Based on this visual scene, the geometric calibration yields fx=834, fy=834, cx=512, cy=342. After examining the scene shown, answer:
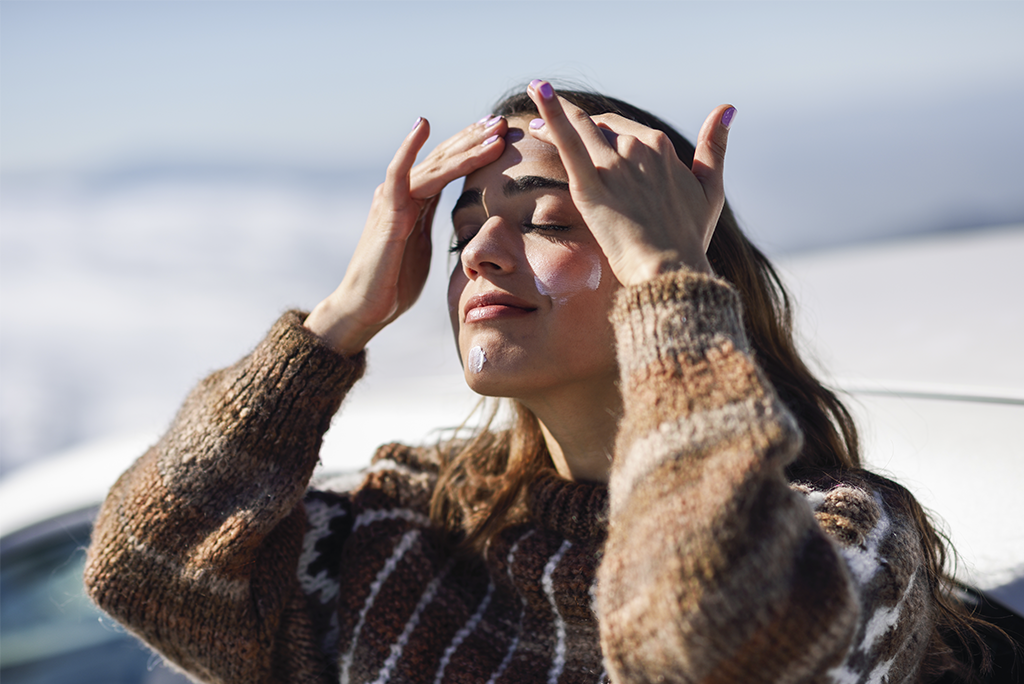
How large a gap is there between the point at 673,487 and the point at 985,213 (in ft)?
60.2

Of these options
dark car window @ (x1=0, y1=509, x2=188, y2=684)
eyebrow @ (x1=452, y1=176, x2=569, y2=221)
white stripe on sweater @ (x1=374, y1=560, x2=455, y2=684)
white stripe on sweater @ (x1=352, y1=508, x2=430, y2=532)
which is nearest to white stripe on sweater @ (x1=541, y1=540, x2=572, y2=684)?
white stripe on sweater @ (x1=374, y1=560, x2=455, y2=684)

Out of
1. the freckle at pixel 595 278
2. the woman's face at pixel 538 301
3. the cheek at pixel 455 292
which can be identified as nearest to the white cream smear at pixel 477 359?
the woman's face at pixel 538 301

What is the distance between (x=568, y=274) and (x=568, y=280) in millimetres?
12

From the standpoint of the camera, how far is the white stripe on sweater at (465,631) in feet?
5.59

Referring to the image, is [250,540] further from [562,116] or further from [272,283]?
[272,283]

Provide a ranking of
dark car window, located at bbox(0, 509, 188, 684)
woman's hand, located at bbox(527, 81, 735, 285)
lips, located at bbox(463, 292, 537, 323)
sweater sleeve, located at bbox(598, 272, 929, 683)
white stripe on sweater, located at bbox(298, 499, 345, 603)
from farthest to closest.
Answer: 1. dark car window, located at bbox(0, 509, 188, 684)
2. white stripe on sweater, located at bbox(298, 499, 345, 603)
3. lips, located at bbox(463, 292, 537, 323)
4. woman's hand, located at bbox(527, 81, 735, 285)
5. sweater sleeve, located at bbox(598, 272, 929, 683)

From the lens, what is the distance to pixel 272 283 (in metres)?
18.8

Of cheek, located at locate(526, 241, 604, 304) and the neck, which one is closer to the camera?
cheek, located at locate(526, 241, 604, 304)

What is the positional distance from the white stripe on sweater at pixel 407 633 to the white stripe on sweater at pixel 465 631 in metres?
0.08

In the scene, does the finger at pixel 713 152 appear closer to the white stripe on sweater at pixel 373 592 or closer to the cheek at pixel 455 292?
the cheek at pixel 455 292

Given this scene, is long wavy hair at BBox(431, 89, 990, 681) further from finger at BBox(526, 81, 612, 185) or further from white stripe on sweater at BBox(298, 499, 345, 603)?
finger at BBox(526, 81, 612, 185)

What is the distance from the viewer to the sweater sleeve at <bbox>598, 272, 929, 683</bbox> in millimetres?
1051

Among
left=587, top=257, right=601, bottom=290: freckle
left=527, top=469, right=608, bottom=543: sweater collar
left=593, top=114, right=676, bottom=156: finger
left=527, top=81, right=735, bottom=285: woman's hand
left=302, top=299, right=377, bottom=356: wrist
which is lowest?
left=527, top=469, right=608, bottom=543: sweater collar

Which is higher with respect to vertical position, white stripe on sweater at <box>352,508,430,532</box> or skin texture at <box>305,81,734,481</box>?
skin texture at <box>305,81,734,481</box>
